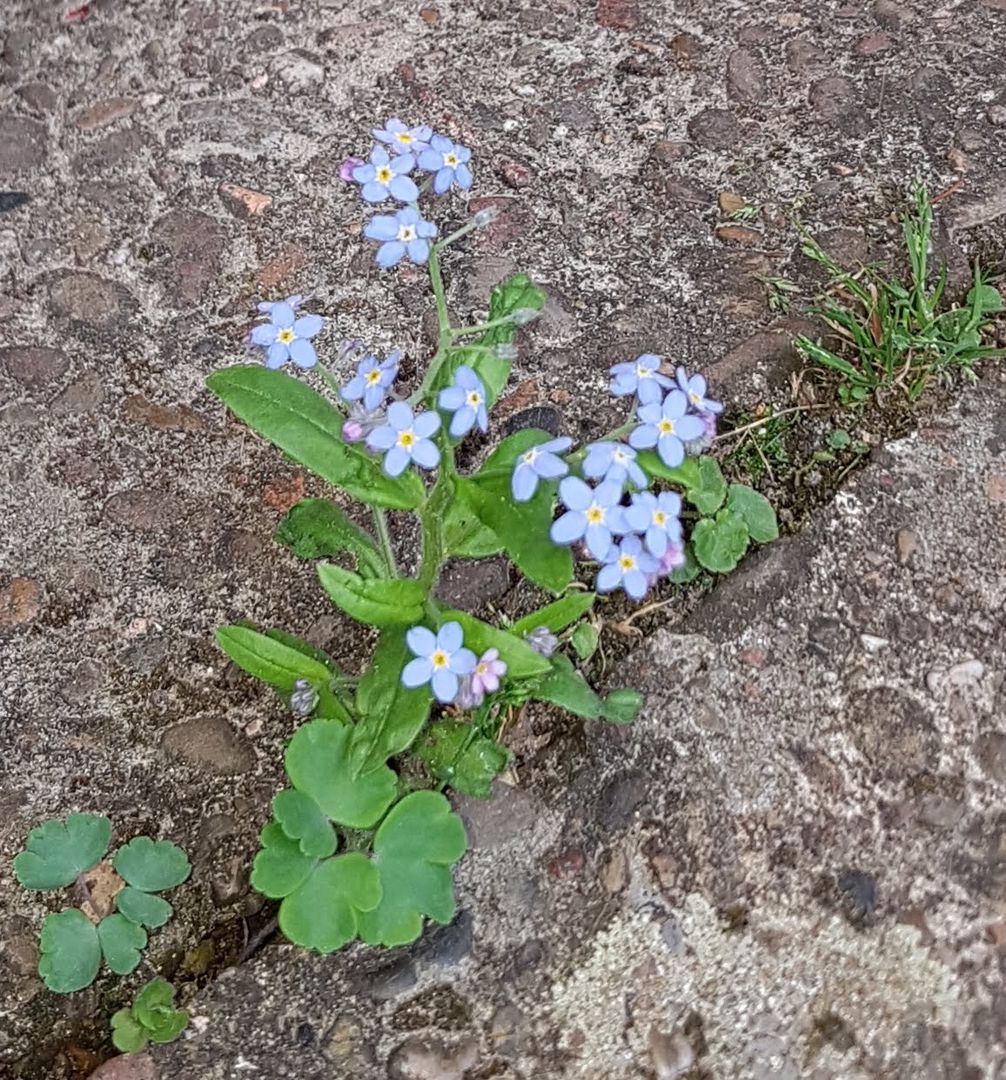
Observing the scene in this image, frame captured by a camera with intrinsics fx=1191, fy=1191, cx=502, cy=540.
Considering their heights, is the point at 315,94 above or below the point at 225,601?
above

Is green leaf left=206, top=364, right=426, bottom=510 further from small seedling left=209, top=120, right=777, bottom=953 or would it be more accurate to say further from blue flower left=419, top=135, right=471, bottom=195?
blue flower left=419, top=135, right=471, bottom=195

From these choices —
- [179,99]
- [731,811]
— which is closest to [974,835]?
[731,811]

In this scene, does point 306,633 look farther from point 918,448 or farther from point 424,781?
point 918,448

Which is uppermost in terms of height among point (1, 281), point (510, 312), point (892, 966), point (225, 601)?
point (510, 312)

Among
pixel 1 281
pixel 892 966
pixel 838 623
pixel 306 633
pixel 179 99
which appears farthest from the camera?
pixel 179 99

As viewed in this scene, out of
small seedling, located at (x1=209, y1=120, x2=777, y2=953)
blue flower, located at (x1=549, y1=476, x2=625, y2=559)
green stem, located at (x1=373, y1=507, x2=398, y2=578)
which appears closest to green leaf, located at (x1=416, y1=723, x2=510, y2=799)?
small seedling, located at (x1=209, y1=120, x2=777, y2=953)

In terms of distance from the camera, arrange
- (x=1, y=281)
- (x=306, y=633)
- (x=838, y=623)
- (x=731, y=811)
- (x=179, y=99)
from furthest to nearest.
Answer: (x=179, y=99) < (x=1, y=281) < (x=306, y=633) < (x=838, y=623) < (x=731, y=811)

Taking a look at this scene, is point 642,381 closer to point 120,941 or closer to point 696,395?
point 696,395
